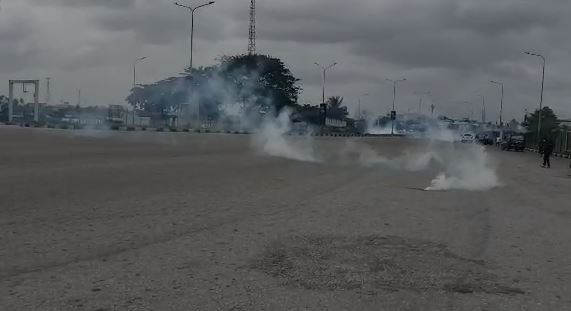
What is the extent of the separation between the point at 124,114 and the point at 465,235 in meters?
57.6

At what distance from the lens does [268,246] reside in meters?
8.28

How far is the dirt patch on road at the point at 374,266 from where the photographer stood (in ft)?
21.1

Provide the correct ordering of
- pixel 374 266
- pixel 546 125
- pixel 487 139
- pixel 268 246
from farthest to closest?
pixel 487 139, pixel 546 125, pixel 268 246, pixel 374 266

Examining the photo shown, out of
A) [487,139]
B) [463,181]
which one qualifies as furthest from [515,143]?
[463,181]

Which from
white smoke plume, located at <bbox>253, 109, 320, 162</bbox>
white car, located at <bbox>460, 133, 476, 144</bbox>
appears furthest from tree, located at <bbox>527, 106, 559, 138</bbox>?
white smoke plume, located at <bbox>253, 109, 320, 162</bbox>

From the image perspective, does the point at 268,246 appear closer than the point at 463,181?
Yes

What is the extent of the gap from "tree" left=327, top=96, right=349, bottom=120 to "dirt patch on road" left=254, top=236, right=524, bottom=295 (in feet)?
426

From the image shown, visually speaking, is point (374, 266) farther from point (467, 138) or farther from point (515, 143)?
point (467, 138)

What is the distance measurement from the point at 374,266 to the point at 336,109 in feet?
465

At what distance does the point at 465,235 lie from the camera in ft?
32.1

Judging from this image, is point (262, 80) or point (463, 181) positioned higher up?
point (262, 80)

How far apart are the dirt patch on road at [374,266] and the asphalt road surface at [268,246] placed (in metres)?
0.03

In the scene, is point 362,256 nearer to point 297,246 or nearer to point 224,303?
point 297,246

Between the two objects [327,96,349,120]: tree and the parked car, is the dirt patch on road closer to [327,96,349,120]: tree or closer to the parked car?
the parked car
